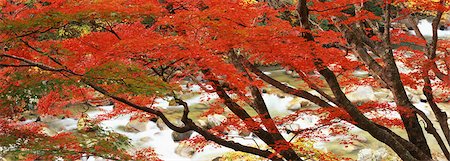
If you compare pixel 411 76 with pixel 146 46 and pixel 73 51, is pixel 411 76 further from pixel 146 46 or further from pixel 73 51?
pixel 73 51

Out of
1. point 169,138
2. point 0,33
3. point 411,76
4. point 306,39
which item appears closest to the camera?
point 0,33

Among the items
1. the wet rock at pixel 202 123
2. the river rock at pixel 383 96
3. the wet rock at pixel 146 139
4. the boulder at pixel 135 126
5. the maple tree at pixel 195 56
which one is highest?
the maple tree at pixel 195 56

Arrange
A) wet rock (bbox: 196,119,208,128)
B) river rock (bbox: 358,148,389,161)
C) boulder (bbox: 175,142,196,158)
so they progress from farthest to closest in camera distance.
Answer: wet rock (bbox: 196,119,208,128) → boulder (bbox: 175,142,196,158) → river rock (bbox: 358,148,389,161)

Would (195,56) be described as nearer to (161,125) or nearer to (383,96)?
(161,125)

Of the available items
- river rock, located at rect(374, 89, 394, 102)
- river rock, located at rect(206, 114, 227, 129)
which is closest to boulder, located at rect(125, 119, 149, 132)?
river rock, located at rect(206, 114, 227, 129)

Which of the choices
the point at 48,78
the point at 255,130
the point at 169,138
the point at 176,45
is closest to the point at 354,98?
the point at 169,138

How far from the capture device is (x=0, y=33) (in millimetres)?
4305

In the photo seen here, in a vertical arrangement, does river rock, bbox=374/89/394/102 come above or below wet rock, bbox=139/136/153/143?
above

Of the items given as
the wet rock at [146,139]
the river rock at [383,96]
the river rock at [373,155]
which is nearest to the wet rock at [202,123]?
the wet rock at [146,139]

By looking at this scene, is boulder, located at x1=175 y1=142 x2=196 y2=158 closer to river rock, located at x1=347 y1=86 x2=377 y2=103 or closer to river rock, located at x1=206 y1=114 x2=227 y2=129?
river rock, located at x1=206 y1=114 x2=227 y2=129

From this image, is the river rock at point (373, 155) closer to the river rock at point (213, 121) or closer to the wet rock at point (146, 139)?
the river rock at point (213, 121)

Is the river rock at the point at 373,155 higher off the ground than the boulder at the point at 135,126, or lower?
higher

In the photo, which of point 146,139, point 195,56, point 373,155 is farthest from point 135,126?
point 195,56

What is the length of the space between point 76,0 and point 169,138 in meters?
7.61
